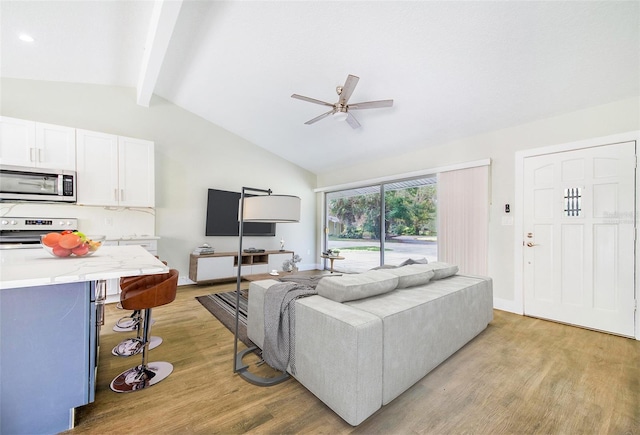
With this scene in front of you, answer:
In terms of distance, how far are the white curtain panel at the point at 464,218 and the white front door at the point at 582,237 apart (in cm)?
47

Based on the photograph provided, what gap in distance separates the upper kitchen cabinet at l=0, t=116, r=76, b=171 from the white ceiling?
779 millimetres

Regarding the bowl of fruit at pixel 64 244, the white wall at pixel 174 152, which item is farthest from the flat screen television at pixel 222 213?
the bowl of fruit at pixel 64 244

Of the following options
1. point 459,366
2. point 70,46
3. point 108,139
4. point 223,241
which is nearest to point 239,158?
point 223,241

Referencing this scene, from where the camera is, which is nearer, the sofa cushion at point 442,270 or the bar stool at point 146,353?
the bar stool at point 146,353

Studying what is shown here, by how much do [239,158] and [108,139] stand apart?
2200mm

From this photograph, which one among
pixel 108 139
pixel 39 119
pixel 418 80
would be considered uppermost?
pixel 418 80

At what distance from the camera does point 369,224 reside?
18.2 ft

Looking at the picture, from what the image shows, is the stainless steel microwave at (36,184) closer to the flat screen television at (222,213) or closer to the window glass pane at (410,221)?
the flat screen television at (222,213)

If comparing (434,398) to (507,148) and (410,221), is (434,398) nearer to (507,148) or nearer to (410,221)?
(507,148)

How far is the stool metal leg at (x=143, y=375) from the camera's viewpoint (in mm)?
1688

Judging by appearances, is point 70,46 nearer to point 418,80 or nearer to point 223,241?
point 223,241

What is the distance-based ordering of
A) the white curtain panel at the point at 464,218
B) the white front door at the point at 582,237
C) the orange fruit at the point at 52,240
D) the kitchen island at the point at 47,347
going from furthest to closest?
1. the white curtain panel at the point at 464,218
2. the white front door at the point at 582,237
3. the orange fruit at the point at 52,240
4. the kitchen island at the point at 47,347

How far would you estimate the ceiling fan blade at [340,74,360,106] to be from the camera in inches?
93.2

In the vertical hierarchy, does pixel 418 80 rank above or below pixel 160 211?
above
